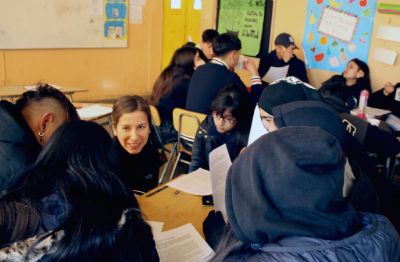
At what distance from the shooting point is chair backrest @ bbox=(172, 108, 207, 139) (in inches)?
131

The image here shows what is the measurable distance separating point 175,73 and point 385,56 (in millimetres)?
2119

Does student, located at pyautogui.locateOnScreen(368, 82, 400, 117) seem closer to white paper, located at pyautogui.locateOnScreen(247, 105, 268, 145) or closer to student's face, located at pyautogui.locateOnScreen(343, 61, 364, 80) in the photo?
student's face, located at pyautogui.locateOnScreen(343, 61, 364, 80)

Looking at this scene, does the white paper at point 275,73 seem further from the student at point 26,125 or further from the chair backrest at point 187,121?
the student at point 26,125

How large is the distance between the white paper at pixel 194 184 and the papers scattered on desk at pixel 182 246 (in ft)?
1.18

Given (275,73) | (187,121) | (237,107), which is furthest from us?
(275,73)

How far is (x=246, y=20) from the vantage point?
5.78 metres

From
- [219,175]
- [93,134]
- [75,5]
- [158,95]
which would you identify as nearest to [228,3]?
[75,5]

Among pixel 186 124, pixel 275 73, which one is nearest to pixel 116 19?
pixel 275 73

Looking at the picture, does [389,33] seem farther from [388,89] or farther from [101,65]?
[101,65]

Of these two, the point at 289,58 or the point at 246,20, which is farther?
the point at 246,20

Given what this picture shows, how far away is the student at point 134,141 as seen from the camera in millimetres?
2346

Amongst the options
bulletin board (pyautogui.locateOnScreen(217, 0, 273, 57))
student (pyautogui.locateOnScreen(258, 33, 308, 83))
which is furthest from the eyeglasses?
bulletin board (pyautogui.locateOnScreen(217, 0, 273, 57))

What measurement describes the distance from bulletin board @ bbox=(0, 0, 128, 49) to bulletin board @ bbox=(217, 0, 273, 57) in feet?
5.44

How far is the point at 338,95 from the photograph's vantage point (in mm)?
3490
